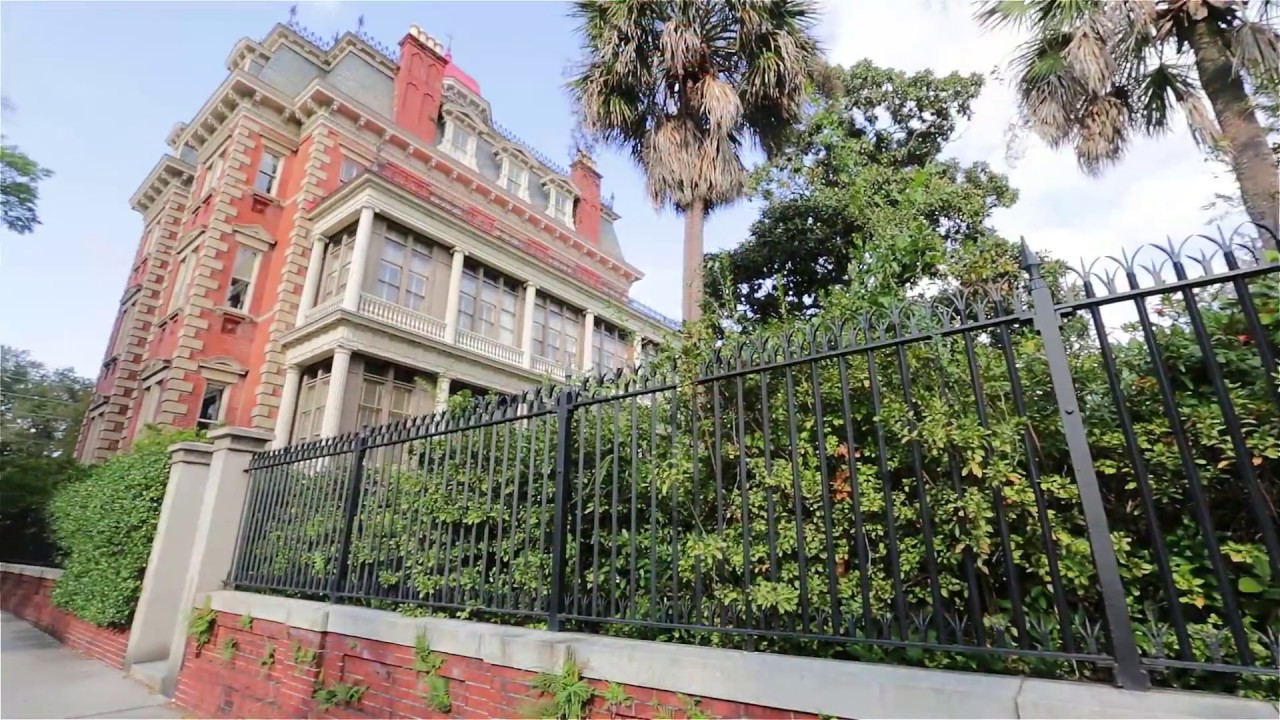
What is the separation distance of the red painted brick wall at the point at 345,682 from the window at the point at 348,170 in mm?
15367

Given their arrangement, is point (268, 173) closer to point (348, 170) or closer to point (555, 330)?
point (348, 170)

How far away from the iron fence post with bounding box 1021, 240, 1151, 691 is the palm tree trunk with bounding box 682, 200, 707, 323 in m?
4.60

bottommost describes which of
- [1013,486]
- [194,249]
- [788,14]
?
[1013,486]

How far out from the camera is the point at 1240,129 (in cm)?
706

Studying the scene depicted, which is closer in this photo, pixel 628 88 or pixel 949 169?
pixel 628 88

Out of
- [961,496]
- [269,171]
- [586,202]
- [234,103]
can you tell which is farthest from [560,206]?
[961,496]

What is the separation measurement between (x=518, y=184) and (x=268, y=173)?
28.5 ft

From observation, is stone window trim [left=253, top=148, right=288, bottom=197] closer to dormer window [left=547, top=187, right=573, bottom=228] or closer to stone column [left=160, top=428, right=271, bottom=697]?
dormer window [left=547, top=187, right=573, bottom=228]

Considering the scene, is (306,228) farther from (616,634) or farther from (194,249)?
(616,634)

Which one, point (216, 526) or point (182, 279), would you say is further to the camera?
point (182, 279)

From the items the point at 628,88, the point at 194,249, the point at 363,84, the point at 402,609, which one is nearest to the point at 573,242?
the point at 363,84

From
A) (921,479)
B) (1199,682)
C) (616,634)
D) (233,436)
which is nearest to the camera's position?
(1199,682)

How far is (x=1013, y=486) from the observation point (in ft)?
8.73

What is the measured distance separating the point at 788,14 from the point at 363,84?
53.5 ft
